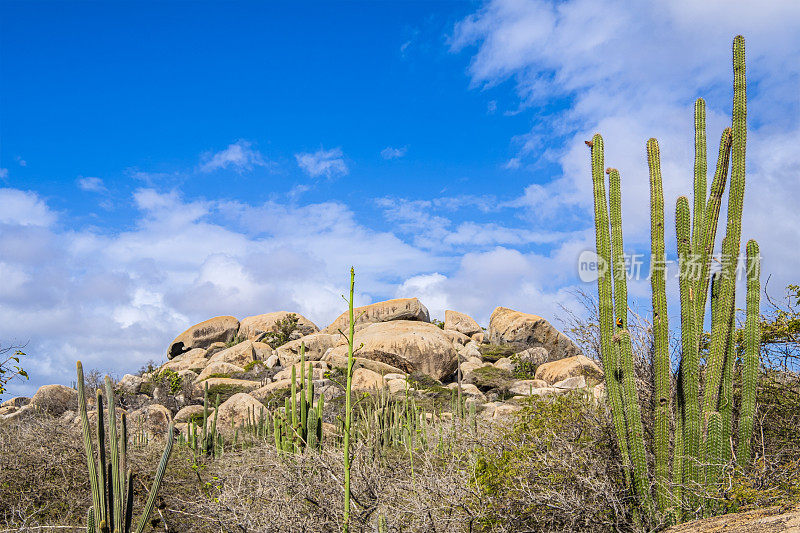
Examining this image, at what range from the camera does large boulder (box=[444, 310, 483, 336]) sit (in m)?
39.5

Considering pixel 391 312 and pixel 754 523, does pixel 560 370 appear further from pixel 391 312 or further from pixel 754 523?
Result: pixel 754 523

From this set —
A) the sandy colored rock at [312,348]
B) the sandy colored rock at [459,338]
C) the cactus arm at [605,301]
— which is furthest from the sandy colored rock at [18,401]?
the cactus arm at [605,301]

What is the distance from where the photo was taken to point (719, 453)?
5.01 m

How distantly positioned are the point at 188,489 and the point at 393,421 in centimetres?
312

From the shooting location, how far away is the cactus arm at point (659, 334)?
5168mm

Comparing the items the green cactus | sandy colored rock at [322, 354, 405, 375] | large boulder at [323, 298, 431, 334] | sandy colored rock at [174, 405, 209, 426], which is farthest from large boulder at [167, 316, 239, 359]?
the green cactus

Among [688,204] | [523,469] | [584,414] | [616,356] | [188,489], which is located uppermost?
[688,204]

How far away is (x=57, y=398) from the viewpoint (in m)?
24.1

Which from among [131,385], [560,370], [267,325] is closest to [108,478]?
[560,370]

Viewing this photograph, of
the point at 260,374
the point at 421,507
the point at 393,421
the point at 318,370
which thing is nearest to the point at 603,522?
the point at 421,507

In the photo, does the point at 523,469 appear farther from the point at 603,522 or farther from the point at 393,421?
the point at 393,421

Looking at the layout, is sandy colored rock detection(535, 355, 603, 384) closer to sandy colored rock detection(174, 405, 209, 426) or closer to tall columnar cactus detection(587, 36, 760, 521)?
sandy colored rock detection(174, 405, 209, 426)

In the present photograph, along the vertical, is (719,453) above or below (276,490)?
above

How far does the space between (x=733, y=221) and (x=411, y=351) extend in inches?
902
